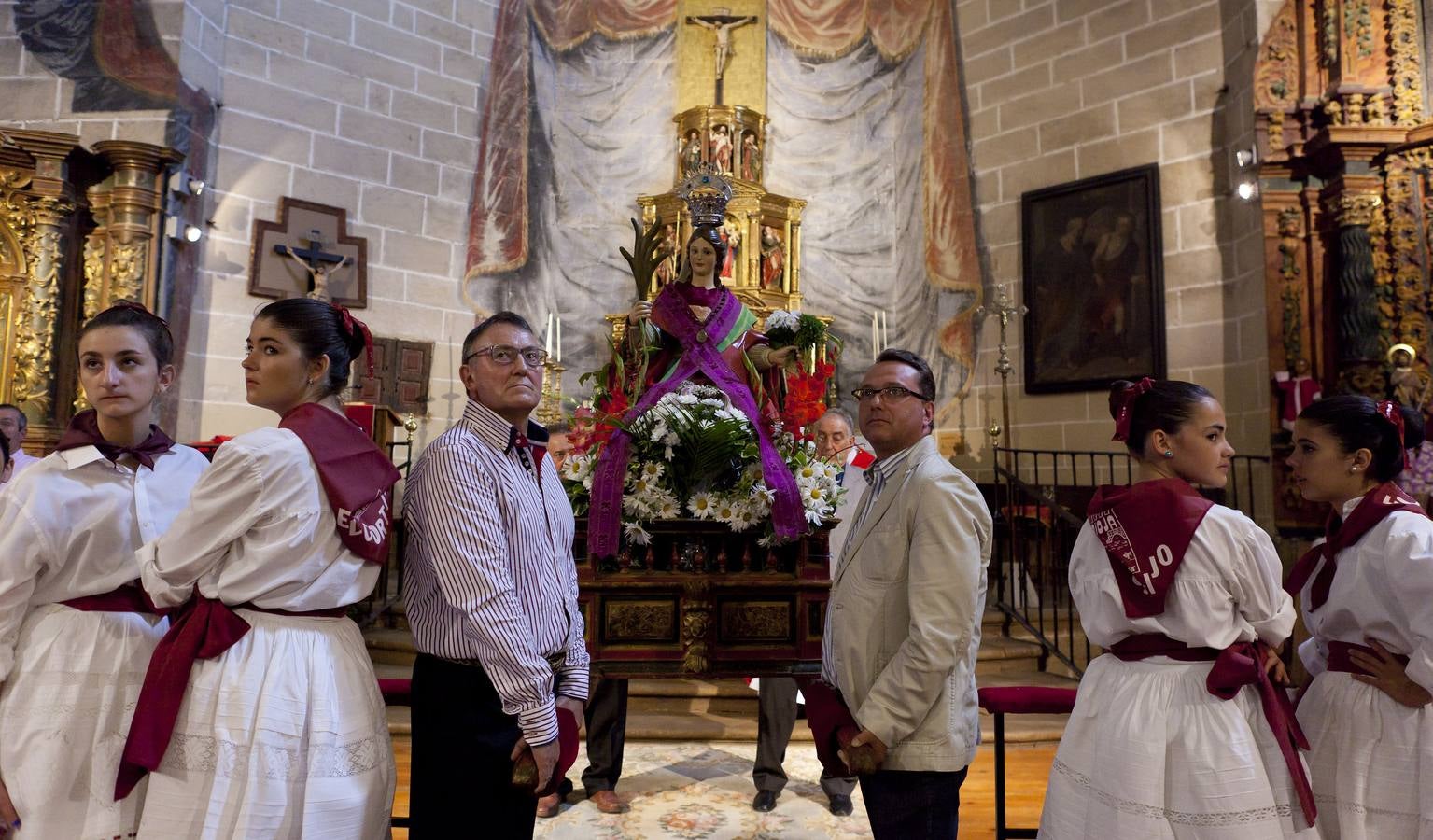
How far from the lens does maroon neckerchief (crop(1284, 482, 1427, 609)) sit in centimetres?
245

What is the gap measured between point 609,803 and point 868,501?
7.16 ft

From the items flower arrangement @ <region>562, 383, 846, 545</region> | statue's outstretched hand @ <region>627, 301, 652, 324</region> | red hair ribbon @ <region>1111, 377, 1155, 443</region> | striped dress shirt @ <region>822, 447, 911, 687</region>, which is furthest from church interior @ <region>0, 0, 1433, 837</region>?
red hair ribbon @ <region>1111, 377, 1155, 443</region>

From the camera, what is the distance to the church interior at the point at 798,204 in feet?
24.7

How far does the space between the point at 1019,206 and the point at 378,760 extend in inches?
→ 375

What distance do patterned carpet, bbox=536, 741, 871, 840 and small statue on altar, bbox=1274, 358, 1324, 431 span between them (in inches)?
206

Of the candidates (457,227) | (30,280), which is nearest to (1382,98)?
(457,227)

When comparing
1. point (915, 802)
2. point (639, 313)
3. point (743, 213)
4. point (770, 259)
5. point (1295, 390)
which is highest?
point (743, 213)

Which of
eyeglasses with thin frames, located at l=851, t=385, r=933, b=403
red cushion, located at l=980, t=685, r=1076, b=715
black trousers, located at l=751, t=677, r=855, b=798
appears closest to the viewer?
eyeglasses with thin frames, located at l=851, t=385, r=933, b=403

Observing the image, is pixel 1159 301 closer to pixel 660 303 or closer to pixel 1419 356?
pixel 1419 356

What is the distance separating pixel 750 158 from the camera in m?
10.7

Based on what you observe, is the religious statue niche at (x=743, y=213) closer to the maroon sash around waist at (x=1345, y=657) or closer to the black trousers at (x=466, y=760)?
the maroon sash around waist at (x=1345, y=657)

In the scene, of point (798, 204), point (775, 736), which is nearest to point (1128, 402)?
point (775, 736)

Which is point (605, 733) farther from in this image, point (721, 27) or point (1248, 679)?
point (721, 27)

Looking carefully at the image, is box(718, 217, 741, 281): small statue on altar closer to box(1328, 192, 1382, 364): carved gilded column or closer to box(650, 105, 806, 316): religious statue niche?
box(650, 105, 806, 316): religious statue niche
